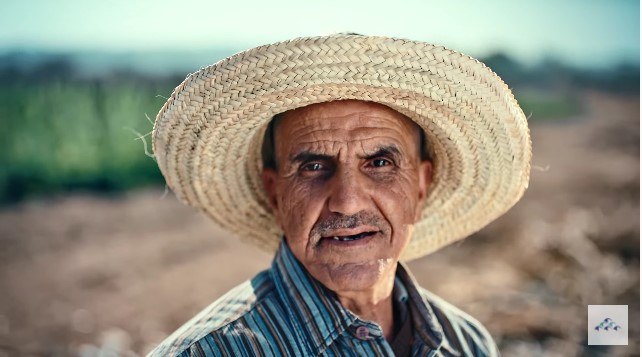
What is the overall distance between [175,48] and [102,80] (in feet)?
4.28

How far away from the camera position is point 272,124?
7.76 feet

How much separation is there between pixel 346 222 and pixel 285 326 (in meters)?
0.31

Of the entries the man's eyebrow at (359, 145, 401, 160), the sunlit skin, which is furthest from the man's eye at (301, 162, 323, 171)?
the man's eyebrow at (359, 145, 401, 160)

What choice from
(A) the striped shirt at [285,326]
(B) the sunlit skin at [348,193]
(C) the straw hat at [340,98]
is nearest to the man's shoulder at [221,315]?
(A) the striped shirt at [285,326]

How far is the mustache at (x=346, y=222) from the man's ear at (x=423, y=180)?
0.29 m

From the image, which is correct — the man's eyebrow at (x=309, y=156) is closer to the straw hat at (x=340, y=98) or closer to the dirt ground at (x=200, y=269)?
the straw hat at (x=340, y=98)

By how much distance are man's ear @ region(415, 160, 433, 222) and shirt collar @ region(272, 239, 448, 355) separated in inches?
12.2

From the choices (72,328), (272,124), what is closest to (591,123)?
(72,328)

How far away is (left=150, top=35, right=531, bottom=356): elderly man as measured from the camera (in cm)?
200

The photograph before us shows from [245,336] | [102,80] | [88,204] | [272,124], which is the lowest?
[245,336]

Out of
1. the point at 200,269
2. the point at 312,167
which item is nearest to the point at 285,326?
the point at 312,167

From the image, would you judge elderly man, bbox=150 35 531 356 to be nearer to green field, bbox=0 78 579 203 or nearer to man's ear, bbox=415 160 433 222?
man's ear, bbox=415 160 433 222

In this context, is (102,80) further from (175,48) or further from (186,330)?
(186,330)

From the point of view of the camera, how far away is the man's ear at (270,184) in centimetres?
242
